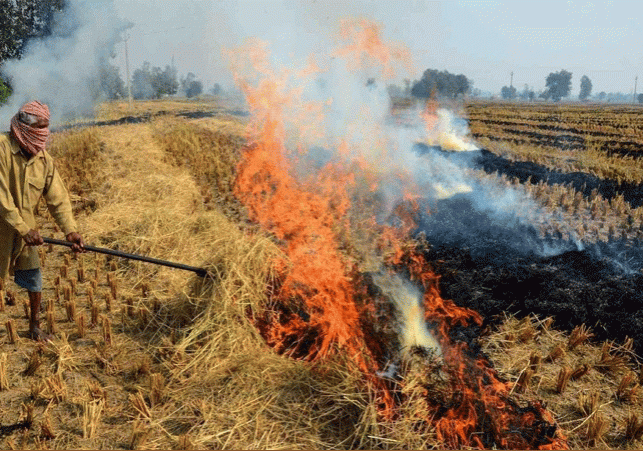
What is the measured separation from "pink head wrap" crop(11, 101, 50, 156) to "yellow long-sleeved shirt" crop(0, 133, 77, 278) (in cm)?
8

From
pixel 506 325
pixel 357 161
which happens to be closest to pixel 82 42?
pixel 357 161

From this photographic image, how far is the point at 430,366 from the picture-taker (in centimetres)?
332

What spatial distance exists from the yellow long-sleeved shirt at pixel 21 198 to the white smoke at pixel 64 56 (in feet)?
39.8

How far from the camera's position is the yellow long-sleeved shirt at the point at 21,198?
3.70 m

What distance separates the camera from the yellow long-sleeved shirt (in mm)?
3695

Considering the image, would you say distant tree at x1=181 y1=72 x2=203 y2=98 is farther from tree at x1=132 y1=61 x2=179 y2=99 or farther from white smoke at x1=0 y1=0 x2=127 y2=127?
white smoke at x1=0 y1=0 x2=127 y2=127

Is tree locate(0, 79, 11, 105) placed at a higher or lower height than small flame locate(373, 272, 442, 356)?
higher

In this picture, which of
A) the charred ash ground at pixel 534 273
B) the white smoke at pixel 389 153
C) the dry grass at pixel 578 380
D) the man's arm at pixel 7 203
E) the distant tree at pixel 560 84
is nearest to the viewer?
the dry grass at pixel 578 380

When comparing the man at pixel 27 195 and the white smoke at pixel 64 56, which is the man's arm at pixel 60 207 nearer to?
the man at pixel 27 195

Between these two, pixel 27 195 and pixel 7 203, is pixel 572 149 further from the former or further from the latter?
pixel 7 203

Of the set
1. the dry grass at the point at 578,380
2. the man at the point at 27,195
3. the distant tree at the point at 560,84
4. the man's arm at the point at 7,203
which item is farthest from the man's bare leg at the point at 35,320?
the distant tree at the point at 560,84

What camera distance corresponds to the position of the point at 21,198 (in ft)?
12.7

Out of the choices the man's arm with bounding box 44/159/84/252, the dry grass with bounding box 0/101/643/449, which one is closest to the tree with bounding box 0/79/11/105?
the dry grass with bounding box 0/101/643/449

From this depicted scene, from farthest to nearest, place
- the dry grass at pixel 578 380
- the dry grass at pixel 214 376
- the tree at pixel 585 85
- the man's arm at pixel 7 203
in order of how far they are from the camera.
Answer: the tree at pixel 585 85, the man's arm at pixel 7 203, the dry grass at pixel 578 380, the dry grass at pixel 214 376
